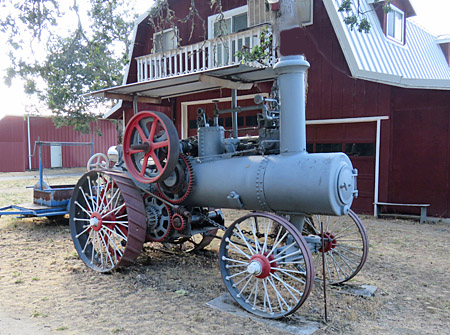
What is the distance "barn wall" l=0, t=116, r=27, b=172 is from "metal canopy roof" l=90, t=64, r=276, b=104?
18.6m

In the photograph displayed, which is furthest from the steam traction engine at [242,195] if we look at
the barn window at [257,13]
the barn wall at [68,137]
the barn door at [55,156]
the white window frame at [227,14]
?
the barn door at [55,156]

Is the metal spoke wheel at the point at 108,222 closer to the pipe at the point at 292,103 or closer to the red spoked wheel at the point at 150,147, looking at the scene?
the red spoked wheel at the point at 150,147

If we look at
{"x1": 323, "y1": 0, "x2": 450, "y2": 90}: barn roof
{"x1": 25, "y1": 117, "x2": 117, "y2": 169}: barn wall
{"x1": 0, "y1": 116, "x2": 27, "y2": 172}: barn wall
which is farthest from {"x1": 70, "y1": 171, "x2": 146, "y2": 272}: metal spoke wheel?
{"x1": 0, "y1": 116, "x2": 27, "y2": 172}: barn wall

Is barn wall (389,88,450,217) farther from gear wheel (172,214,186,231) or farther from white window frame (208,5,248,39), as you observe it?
gear wheel (172,214,186,231)

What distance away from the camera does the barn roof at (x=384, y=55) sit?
7.77 meters

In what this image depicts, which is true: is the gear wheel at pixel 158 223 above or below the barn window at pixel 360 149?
below

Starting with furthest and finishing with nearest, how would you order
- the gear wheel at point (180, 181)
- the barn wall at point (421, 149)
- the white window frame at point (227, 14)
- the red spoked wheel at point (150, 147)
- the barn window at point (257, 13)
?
the white window frame at point (227, 14), the barn window at point (257, 13), the barn wall at point (421, 149), the gear wheel at point (180, 181), the red spoked wheel at point (150, 147)

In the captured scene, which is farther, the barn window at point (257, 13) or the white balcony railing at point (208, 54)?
the barn window at point (257, 13)

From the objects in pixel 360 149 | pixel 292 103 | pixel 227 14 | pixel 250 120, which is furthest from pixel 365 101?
pixel 292 103

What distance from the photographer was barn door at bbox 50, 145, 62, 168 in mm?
22562

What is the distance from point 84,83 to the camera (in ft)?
65.2

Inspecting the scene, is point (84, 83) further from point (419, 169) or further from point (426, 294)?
point (426, 294)

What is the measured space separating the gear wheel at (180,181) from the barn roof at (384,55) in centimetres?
425

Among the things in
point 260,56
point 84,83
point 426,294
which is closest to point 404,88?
point 260,56
